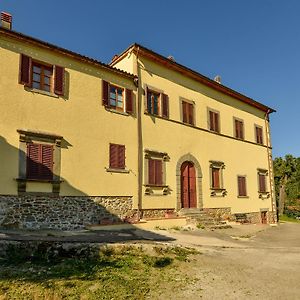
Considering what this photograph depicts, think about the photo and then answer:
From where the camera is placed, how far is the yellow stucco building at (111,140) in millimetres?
11797

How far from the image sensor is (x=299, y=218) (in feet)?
98.7

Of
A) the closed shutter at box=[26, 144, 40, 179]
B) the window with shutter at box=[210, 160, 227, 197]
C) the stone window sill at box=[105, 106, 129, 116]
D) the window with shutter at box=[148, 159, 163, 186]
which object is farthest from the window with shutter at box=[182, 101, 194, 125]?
the closed shutter at box=[26, 144, 40, 179]

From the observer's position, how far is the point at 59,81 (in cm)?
1304

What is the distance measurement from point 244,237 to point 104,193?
664 centimetres

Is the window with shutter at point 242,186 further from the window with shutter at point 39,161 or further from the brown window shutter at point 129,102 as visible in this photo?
the window with shutter at point 39,161

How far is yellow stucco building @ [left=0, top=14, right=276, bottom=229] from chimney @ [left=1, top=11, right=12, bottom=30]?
0.17ft

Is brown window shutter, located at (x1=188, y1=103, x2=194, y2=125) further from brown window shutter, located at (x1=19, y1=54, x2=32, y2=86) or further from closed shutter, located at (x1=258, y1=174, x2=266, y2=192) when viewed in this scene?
brown window shutter, located at (x1=19, y1=54, x2=32, y2=86)

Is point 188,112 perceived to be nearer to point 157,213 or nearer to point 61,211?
point 157,213

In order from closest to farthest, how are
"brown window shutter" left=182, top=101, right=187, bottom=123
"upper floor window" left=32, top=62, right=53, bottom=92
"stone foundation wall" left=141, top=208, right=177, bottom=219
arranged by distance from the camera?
"upper floor window" left=32, top=62, right=53, bottom=92 < "stone foundation wall" left=141, top=208, right=177, bottom=219 < "brown window shutter" left=182, top=101, right=187, bottom=123

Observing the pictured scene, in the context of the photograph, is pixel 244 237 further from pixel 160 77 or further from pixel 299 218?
pixel 299 218

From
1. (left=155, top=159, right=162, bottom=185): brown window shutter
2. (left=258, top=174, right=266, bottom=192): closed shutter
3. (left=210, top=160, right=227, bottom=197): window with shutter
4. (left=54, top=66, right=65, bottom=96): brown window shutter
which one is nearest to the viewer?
(left=54, top=66, right=65, bottom=96): brown window shutter

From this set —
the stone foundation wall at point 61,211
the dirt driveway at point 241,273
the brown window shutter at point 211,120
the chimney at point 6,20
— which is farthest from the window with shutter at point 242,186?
the chimney at point 6,20

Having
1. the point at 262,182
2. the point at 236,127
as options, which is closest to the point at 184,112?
the point at 236,127

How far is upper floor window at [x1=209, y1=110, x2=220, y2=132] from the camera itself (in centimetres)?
2003
